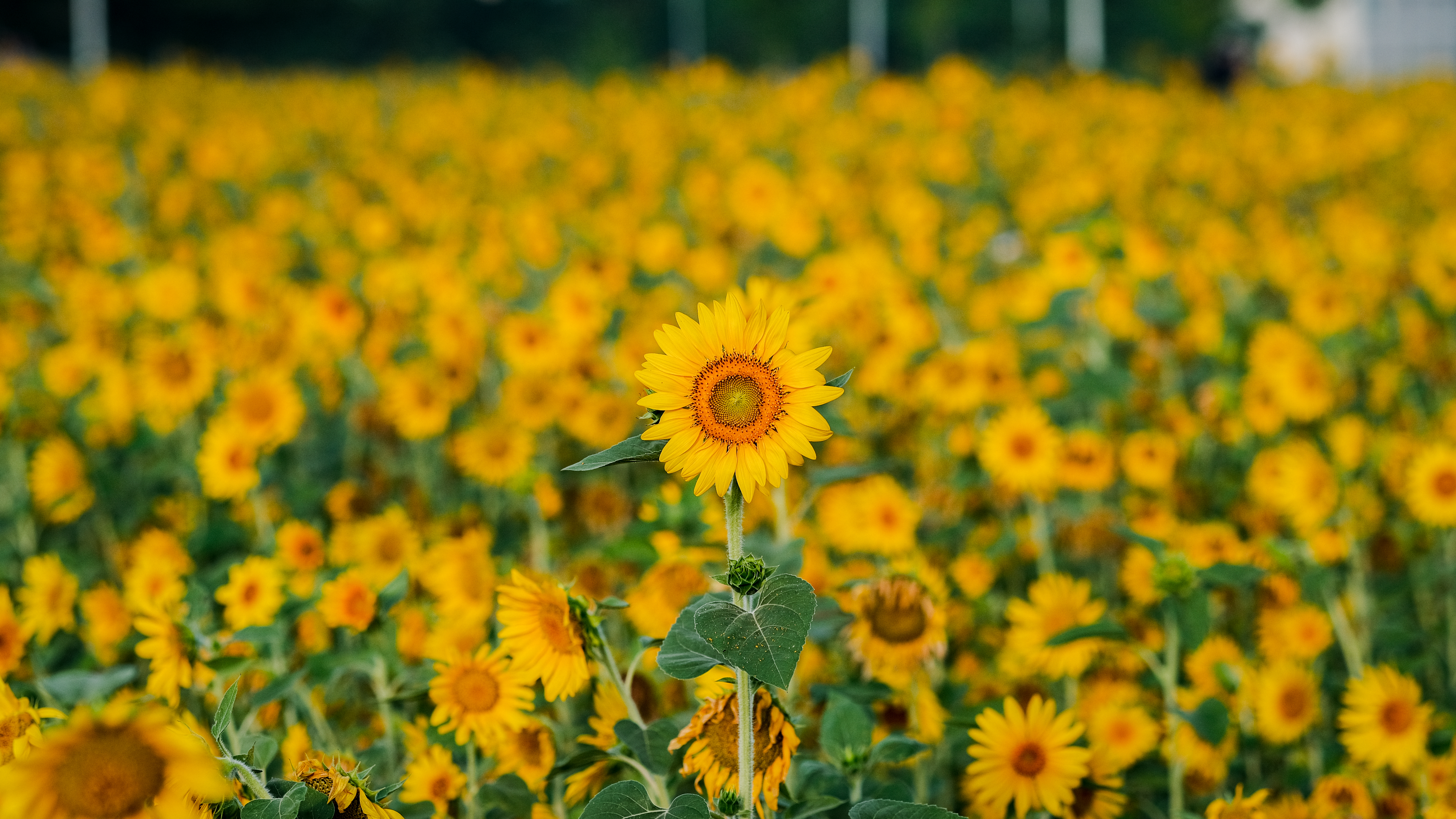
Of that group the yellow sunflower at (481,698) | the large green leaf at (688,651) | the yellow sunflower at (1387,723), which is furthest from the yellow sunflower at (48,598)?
the yellow sunflower at (1387,723)

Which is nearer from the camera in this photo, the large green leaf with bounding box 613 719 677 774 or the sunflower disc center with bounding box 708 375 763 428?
Answer: the sunflower disc center with bounding box 708 375 763 428

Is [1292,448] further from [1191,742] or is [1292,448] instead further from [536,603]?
[536,603]

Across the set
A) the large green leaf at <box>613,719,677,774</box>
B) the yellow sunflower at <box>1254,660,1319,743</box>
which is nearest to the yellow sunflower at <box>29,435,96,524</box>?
the large green leaf at <box>613,719,677,774</box>

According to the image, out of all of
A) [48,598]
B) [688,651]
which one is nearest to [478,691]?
[688,651]

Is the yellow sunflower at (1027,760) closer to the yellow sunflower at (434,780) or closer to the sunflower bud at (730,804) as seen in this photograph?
the sunflower bud at (730,804)

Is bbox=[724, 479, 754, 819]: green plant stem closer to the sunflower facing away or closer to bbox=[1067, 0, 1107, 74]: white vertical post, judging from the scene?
the sunflower facing away

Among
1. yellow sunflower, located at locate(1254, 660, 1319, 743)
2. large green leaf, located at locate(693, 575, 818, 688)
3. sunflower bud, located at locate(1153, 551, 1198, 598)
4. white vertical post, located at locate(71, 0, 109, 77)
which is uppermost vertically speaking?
white vertical post, located at locate(71, 0, 109, 77)

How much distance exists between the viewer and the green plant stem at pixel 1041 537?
7.33 feet

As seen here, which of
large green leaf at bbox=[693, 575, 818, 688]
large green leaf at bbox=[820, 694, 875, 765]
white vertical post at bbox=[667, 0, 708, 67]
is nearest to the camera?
large green leaf at bbox=[693, 575, 818, 688]

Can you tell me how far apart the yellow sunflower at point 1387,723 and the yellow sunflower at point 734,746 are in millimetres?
1100

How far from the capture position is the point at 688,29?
30.5 m

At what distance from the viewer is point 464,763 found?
1.51 metres

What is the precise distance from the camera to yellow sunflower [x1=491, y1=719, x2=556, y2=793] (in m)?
1.37

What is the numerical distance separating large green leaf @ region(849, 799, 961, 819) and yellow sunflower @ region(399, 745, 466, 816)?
56 centimetres
